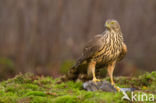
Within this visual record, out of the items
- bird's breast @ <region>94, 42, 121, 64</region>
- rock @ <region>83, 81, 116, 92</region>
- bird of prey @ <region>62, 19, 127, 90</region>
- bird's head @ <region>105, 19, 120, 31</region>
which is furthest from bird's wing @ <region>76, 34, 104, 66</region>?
rock @ <region>83, 81, 116, 92</region>

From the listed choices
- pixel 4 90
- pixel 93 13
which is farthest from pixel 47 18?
pixel 4 90

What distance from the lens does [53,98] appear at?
19.9 ft

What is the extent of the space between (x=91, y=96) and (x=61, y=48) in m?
13.8

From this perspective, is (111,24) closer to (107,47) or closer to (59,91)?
(107,47)

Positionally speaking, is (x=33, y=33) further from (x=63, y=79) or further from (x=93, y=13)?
(x=63, y=79)

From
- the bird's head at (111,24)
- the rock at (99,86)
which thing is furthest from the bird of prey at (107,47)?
the rock at (99,86)

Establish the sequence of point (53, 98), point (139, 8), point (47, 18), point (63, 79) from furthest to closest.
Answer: point (47, 18)
point (139, 8)
point (63, 79)
point (53, 98)

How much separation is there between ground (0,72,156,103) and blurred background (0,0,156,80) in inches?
389

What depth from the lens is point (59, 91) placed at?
22.8ft

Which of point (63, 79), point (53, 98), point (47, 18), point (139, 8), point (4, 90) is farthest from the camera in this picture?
point (47, 18)

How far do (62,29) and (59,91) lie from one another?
13450 mm

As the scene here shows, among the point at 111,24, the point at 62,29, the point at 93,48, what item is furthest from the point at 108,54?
the point at 62,29

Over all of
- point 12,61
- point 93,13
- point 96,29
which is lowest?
point 12,61

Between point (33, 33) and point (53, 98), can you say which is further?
point (33, 33)
